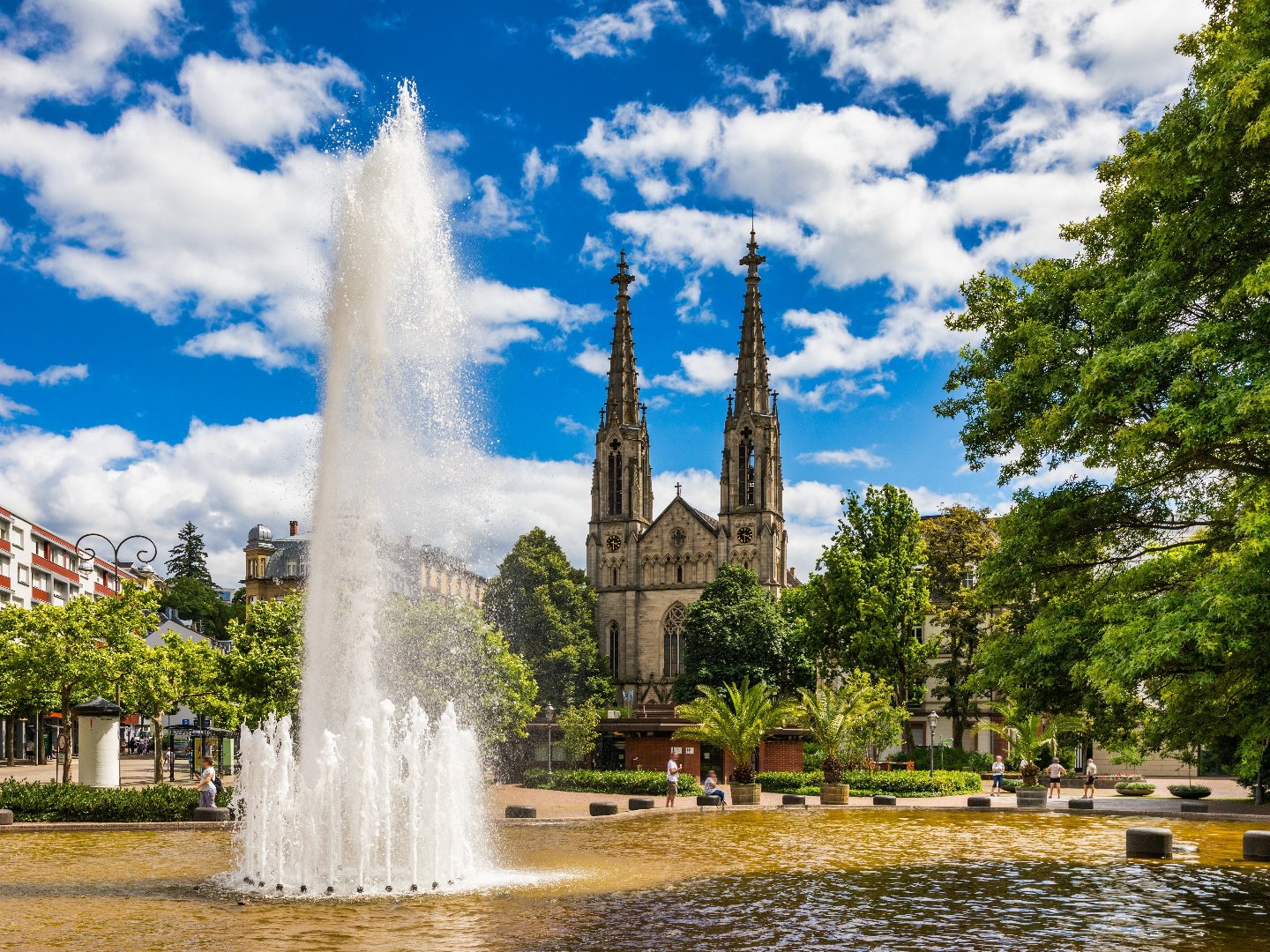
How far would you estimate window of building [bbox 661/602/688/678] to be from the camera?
93562 mm

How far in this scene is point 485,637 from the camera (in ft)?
134

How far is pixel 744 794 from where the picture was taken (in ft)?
118

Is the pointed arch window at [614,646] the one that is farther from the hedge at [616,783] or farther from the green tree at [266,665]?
the green tree at [266,665]

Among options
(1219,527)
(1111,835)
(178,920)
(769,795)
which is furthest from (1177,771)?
(178,920)

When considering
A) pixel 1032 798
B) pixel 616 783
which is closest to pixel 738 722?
pixel 616 783

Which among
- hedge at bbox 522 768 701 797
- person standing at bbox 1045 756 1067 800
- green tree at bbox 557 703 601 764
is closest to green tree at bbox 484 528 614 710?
green tree at bbox 557 703 601 764

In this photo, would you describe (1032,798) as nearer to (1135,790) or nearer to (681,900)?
(1135,790)

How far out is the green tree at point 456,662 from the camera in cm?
3997

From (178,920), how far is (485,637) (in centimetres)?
2682

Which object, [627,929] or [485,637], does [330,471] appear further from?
[485,637]

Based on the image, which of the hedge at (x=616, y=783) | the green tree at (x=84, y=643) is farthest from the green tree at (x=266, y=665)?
the hedge at (x=616, y=783)

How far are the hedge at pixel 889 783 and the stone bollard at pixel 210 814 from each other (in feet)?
75.5

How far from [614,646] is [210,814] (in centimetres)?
7133

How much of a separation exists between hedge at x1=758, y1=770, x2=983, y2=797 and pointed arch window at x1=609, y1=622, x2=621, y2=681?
52.1 m
